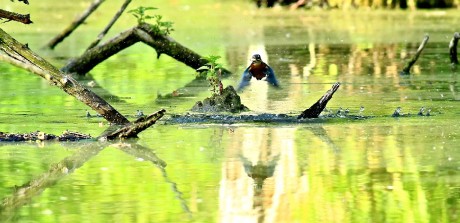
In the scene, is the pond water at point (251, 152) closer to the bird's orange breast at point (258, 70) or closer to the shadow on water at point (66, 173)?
the shadow on water at point (66, 173)

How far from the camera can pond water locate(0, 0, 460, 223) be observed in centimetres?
680

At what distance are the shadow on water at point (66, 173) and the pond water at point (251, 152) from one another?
0.04ft

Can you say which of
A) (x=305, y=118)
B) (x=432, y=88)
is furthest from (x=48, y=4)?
(x=305, y=118)

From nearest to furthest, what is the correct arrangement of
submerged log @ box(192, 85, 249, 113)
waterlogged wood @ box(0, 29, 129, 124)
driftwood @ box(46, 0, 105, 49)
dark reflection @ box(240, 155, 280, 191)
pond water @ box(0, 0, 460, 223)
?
pond water @ box(0, 0, 460, 223), dark reflection @ box(240, 155, 280, 191), waterlogged wood @ box(0, 29, 129, 124), submerged log @ box(192, 85, 249, 113), driftwood @ box(46, 0, 105, 49)

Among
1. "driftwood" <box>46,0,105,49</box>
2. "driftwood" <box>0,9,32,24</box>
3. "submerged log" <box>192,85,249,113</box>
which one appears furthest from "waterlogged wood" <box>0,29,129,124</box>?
"driftwood" <box>46,0,105,49</box>

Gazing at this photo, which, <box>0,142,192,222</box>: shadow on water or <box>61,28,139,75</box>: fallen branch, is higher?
<box>61,28,139,75</box>: fallen branch

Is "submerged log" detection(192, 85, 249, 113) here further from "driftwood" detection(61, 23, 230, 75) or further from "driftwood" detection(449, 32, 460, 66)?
"driftwood" detection(449, 32, 460, 66)

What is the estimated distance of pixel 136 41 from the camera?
14.5m

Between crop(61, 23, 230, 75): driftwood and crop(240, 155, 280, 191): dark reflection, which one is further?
crop(61, 23, 230, 75): driftwood

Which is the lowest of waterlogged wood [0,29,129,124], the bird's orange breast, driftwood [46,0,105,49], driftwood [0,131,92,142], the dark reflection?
the dark reflection

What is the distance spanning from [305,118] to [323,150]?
5.50ft

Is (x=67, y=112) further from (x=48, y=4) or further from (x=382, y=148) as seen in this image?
(x=48, y=4)

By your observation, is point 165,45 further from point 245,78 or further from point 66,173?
point 66,173

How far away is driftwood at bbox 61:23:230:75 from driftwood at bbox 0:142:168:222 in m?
5.18
